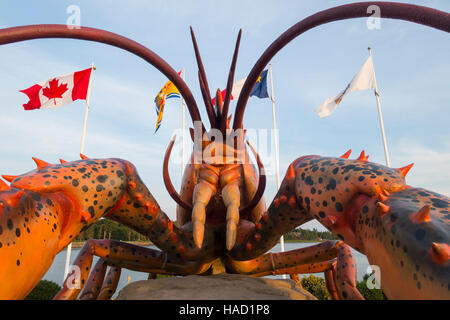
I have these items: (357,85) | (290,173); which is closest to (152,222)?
(290,173)

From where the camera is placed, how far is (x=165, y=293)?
5.92 ft

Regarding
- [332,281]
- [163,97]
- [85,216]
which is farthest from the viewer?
[163,97]

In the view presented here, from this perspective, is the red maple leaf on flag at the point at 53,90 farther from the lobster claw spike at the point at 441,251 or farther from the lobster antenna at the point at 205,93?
the lobster claw spike at the point at 441,251

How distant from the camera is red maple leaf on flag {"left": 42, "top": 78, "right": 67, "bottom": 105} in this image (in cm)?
1021

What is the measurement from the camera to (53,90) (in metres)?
10.3

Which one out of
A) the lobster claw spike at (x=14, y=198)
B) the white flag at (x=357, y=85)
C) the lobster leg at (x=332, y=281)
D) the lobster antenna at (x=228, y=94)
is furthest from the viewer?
Answer: the white flag at (x=357, y=85)

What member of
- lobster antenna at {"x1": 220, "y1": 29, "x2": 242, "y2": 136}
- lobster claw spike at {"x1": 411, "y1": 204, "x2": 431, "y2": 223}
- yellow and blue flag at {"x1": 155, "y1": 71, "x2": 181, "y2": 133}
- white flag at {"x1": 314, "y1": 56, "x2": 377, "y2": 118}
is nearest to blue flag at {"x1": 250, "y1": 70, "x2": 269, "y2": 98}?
white flag at {"x1": 314, "y1": 56, "x2": 377, "y2": 118}

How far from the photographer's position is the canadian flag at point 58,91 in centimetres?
998

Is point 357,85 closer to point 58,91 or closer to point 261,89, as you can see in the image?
point 261,89

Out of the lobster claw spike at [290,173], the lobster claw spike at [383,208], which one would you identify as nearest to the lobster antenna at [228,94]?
the lobster claw spike at [290,173]

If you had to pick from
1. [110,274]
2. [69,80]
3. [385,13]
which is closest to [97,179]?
[110,274]

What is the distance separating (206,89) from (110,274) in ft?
6.90

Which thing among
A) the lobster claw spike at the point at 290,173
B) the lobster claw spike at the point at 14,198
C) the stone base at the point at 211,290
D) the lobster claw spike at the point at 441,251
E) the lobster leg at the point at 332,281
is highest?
the lobster claw spike at the point at 290,173

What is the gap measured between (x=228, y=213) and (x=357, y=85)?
11.1 metres
